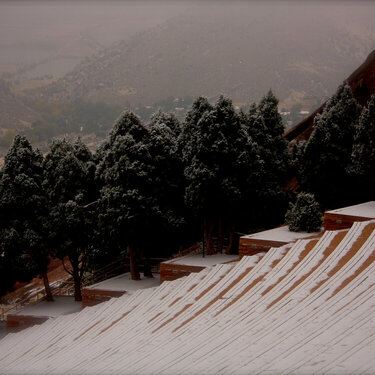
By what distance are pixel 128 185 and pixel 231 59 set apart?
78099mm

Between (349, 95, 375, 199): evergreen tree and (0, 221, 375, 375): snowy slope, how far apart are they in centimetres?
614

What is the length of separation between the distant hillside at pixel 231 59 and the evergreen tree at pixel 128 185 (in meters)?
47.1

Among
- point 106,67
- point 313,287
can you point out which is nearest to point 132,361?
point 313,287

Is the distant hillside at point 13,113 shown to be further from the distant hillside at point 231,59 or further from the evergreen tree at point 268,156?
the evergreen tree at point 268,156

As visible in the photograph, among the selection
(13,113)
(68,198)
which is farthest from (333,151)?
(13,113)

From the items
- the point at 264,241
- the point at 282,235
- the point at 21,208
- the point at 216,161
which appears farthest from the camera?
the point at 21,208

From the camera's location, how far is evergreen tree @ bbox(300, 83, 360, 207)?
74.2 ft

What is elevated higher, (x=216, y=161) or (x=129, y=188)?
(x=216, y=161)

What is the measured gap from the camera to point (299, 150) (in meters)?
25.3

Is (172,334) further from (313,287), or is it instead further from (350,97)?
(350,97)

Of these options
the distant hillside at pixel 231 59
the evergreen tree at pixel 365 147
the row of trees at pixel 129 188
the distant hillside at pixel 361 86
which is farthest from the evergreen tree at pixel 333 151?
the distant hillside at pixel 231 59

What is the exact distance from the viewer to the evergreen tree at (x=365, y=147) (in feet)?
65.9

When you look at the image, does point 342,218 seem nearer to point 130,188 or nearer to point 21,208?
point 130,188

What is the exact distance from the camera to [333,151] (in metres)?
22.7
